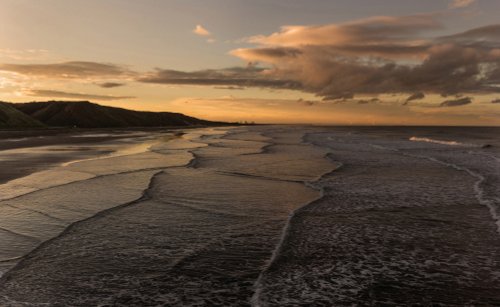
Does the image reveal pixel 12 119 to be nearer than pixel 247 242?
No

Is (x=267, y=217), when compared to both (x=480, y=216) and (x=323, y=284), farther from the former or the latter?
(x=480, y=216)

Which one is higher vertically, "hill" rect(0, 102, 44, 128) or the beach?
"hill" rect(0, 102, 44, 128)

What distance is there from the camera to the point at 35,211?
12.9 meters

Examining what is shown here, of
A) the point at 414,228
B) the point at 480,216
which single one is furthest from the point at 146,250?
the point at 480,216

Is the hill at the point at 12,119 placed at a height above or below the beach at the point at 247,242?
above

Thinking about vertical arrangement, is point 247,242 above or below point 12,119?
below

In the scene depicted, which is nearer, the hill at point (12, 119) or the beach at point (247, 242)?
the beach at point (247, 242)

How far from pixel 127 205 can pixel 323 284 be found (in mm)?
8600

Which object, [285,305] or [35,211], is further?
[35,211]

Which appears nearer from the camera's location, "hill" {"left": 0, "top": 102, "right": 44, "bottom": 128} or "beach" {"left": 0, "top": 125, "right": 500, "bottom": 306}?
"beach" {"left": 0, "top": 125, "right": 500, "bottom": 306}

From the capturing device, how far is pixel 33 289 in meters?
7.16

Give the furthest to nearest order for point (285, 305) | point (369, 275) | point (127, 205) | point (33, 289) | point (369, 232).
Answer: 1. point (127, 205)
2. point (369, 232)
3. point (369, 275)
4. point (33, 289)
5. point (285, 305)

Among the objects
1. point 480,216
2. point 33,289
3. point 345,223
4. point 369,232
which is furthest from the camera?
point 480,216

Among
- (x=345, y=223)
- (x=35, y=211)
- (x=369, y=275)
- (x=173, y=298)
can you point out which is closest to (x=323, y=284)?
(x=369, y=275)
